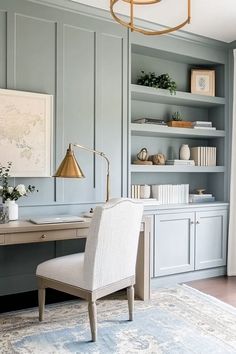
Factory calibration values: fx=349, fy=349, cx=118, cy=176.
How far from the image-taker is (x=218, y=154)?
4219 mm

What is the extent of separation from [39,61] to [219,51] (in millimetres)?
2175

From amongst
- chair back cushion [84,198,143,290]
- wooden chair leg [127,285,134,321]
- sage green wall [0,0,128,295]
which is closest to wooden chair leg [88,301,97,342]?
chair back cushion [84,198,143,290]

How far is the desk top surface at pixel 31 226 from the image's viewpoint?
8.16ft

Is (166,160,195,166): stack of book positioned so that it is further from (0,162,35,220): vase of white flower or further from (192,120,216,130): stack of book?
(0,162,35,220): vase of white flower

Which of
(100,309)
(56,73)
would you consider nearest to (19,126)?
(56,73)

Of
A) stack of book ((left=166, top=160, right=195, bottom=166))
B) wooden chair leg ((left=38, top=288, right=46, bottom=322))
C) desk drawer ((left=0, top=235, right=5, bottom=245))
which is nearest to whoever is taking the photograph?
desk drawer ((left=0, top=235, right=5, bottom=245))

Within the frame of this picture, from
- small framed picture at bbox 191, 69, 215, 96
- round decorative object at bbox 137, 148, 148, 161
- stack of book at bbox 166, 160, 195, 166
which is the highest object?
small framed picture at bbox 191, 69, 215, 96

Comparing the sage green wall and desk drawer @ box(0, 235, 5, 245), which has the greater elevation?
the sage green wall

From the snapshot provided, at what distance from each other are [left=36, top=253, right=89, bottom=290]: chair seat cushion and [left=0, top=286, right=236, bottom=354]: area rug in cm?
37

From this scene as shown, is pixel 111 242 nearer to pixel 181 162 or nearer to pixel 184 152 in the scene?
pixel 181 162

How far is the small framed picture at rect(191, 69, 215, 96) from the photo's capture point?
4.09 meters

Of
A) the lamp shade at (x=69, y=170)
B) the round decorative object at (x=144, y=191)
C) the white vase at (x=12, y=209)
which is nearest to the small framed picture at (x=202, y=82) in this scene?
the round decorative object at (x=144, y=191)

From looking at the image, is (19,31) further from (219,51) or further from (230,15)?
(219,51)

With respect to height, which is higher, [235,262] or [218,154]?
[218,154]
